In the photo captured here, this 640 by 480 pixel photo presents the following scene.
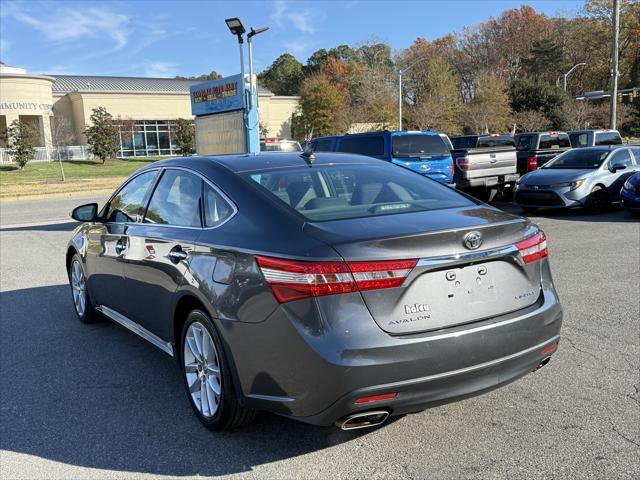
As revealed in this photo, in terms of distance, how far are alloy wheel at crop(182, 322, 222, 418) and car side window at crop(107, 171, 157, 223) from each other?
1.36 metres

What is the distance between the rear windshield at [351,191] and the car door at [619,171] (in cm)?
1076

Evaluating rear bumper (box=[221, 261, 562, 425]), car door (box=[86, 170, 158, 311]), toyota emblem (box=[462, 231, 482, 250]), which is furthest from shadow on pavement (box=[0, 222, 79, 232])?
toyota emblem (box=[462, 231, 482, 250])

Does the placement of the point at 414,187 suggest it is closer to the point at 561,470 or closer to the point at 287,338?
the point at 287,338

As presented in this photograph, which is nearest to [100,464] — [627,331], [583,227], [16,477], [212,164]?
[16,477]

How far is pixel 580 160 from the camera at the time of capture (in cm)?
1378

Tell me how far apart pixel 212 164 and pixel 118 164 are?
45233 millimetres

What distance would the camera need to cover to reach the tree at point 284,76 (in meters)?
92.6

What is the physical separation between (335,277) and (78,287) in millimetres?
4097

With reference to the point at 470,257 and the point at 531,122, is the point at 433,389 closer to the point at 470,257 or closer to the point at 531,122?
the point at 470,257

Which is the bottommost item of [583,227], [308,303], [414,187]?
[583,227]

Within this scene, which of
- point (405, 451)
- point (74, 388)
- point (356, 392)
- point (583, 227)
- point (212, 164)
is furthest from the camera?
point (583, 227)

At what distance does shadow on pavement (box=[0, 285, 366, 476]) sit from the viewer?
3246 mm

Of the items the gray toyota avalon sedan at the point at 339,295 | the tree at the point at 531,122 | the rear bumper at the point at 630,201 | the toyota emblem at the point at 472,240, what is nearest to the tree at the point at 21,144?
the tree at the point at 531,122

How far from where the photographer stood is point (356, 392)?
2703 millimetres
